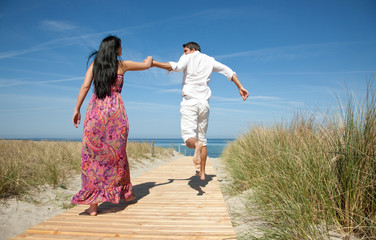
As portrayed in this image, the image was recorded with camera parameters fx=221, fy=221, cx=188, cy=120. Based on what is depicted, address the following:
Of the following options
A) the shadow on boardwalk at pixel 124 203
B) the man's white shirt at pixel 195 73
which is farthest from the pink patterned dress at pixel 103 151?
the man's white shirt at pixel 195 73

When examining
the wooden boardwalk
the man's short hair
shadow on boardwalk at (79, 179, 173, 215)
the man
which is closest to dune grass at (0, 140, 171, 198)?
shadow on boardwalk at (79, 179, 173, 215)

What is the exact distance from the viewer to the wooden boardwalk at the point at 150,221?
1919 mm

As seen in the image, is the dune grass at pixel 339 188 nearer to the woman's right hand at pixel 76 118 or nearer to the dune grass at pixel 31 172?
the woman's right hand at pixel 76 118

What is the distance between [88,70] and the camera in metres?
2.68

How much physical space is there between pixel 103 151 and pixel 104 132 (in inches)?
8.7

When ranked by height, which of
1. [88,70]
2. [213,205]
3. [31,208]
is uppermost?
[88,70]

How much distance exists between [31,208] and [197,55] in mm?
3743

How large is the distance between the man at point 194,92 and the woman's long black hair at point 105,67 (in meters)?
0.66

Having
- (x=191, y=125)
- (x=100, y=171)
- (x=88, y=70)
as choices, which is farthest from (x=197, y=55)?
(x=100, y=171)

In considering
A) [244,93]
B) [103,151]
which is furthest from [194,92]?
[103,151]

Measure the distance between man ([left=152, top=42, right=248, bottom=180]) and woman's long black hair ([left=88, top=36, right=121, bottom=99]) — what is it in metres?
0.66

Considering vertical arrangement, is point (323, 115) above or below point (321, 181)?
above

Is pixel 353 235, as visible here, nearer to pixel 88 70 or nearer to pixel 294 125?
pixel 88 70

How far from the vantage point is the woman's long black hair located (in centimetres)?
261
